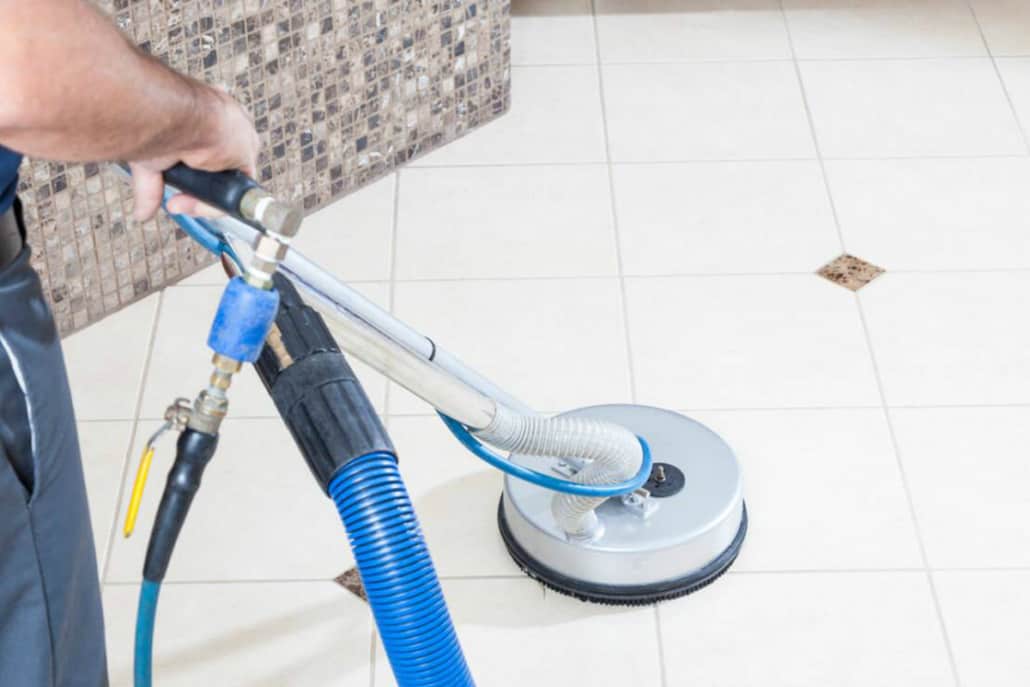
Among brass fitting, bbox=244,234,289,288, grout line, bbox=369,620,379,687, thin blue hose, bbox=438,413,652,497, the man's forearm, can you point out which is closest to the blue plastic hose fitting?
brass fitting, bbox=244,234,289,288

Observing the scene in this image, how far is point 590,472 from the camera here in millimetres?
2133

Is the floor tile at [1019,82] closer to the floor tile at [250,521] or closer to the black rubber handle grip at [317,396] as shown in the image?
the floor tile at [250,521]

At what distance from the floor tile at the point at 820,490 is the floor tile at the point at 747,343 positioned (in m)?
0.06

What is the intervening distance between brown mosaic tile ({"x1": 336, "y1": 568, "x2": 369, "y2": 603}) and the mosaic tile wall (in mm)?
862

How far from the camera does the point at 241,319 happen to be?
115cm

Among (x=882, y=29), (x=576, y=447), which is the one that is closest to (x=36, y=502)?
(x=576, y=447)

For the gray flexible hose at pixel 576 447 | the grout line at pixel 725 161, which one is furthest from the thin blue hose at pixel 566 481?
the grout line at pixel 725 161

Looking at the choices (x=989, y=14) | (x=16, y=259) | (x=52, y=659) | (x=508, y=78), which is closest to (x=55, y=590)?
(x=52, y=659)

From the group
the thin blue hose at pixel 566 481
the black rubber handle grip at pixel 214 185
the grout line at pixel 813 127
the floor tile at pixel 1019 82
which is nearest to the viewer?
the black rubber handle grip at pixel 214 185

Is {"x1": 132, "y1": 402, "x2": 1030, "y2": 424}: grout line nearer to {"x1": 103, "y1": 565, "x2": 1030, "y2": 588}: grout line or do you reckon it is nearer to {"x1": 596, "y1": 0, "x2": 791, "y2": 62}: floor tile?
{"x1": 103, "y1": 565, "x2": 1030, "y2": 588}: grout line

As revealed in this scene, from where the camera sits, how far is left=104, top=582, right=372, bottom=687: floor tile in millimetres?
2186

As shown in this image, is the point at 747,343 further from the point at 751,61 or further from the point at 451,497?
the point at 751,61

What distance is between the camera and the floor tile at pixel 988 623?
7.09ft

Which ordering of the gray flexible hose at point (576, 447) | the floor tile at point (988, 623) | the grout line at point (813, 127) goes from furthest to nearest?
the grout line at point (813, 127) → the floor tile at point (988, 623) → the gray flexible hose at point (576, 447)
